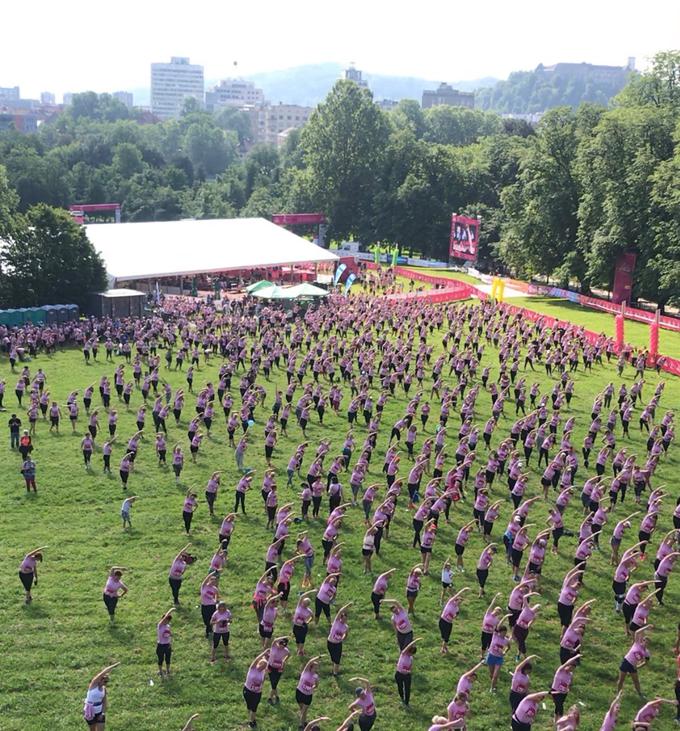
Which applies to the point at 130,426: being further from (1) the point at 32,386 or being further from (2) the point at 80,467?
(1) the point at 32,386

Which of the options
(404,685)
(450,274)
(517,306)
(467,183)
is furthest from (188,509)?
(467,183)

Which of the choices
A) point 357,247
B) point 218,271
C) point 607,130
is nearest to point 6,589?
point 218,271

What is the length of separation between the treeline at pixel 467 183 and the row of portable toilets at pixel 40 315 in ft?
92.1

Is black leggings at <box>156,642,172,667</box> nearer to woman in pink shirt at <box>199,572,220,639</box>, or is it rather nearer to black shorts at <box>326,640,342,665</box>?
woman in pink shirt at <box>199,572,220,639</box>

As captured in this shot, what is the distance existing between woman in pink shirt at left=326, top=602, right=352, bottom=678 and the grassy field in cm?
21

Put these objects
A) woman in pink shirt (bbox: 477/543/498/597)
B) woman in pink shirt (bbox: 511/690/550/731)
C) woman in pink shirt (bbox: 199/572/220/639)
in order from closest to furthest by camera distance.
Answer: woman in pink shirt (bbox: 511/690/550/731)
woman in pink shirt (bbox: 199/572/220/639)
woman in pink shirt (bbox: 477/543/498/597)

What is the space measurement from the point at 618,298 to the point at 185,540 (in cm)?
3896

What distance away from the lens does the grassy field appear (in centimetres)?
1136

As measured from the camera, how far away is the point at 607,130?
168ft

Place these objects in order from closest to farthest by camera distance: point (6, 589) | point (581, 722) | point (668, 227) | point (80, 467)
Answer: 1. point (581, 722)
2. point (6, 589)
3. point (80, 467)
4. point (668, 227)

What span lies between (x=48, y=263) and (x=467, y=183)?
1686 inches

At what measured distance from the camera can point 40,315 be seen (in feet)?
127

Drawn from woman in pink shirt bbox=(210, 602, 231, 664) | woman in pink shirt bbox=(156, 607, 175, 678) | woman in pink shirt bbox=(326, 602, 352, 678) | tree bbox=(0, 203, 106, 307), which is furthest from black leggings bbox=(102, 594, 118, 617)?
tree bbox=(0, 203, 106, 307)

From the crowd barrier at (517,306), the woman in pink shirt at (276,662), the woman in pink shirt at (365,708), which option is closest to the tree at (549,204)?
the crowd barrier at (517,306)
